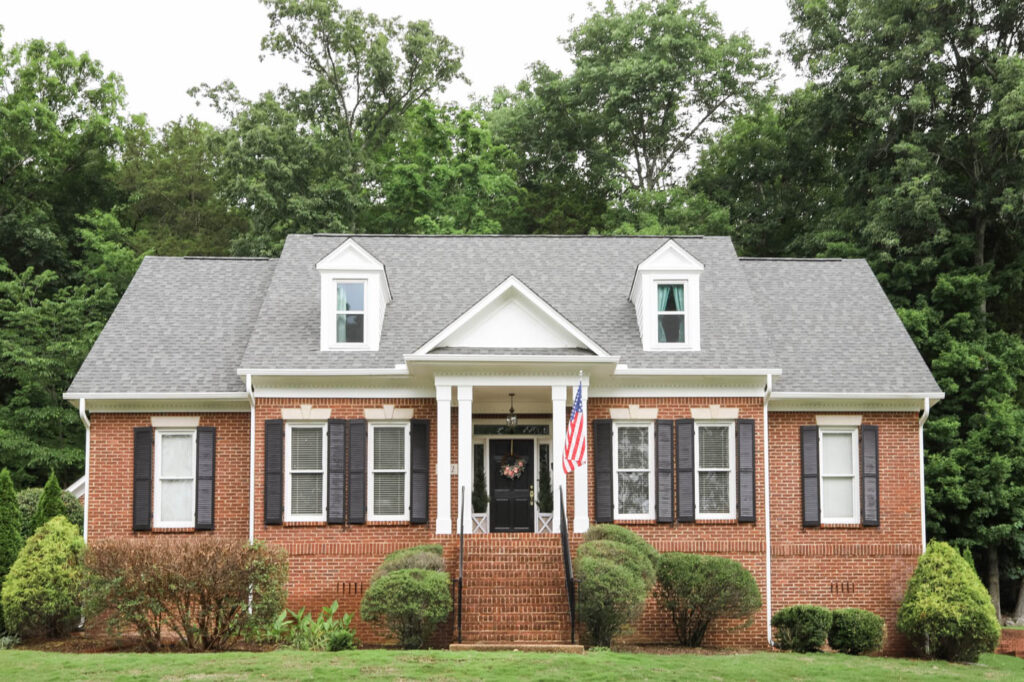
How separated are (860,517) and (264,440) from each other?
436 inches

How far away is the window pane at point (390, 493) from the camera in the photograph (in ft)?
71.0

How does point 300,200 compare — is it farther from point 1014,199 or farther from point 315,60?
point 1014,199

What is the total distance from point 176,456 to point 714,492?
999cm

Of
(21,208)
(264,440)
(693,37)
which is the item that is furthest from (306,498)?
(693,37)

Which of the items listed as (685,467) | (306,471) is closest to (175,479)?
(306,471)

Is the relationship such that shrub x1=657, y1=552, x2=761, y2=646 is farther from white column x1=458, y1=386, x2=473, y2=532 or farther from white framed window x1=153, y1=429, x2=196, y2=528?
white framed window x1=153, y1=429, x2=196, y2=528

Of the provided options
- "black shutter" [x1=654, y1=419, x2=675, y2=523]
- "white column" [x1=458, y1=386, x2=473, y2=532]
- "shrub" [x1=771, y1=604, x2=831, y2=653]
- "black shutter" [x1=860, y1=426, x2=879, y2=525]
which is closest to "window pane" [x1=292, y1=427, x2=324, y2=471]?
"white column" [x1=458, y1=386, x2=473, y2=532]

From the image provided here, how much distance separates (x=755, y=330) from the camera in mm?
22859

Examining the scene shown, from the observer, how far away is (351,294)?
2267 centimetres

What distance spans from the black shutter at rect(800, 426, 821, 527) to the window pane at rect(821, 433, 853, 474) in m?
0.26

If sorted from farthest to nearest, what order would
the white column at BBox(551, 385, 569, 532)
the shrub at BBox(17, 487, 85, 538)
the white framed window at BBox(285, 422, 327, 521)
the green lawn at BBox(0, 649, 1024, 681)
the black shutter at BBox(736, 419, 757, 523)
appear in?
the shrub at BBox(17, 487, 85, 538) → the black shutter at BBox(736, 419, 757, 523) → the white framed window at BBox(285, 422, 327, 521) → the white column at BBox(551, 385, 569, 532) → the green lawn at BBox(0, 649, 1024, 681)

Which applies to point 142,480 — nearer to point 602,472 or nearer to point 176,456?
point 176,456

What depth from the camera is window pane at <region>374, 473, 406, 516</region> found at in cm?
2164

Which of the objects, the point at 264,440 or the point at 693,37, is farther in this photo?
the point at 693,37
